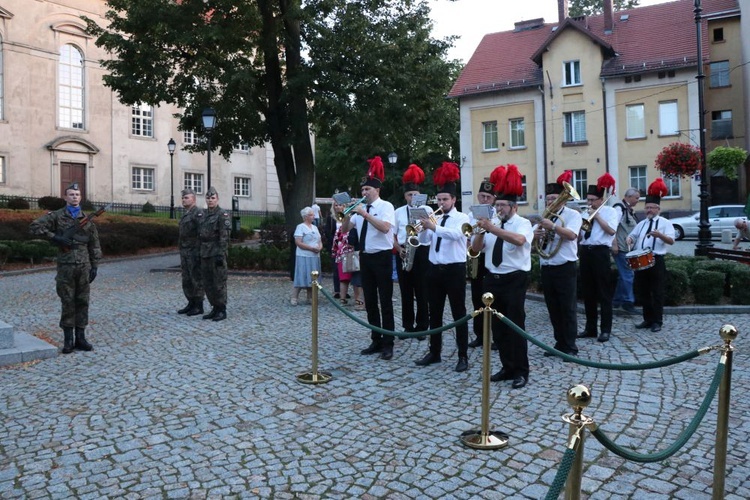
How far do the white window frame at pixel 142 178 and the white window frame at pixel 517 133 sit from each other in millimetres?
22401

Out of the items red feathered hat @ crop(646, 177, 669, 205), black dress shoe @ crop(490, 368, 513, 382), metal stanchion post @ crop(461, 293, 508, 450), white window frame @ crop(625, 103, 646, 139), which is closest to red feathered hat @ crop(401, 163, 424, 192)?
black dress shoe @ crop(490, 368, 513, 382)

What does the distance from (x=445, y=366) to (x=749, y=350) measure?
3.55m

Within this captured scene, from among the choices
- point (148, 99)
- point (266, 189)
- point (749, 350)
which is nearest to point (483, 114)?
point (266, 189)

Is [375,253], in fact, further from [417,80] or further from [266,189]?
[266,189]

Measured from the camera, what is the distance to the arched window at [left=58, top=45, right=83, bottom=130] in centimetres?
3875

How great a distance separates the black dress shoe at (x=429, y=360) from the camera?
24.3 ft

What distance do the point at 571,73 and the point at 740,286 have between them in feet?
93.9

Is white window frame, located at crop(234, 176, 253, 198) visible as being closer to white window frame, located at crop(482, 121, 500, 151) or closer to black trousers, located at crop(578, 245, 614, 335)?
white window frame, located at crop(482, 121, 500, 151)

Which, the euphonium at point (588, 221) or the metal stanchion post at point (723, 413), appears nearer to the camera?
the metal stanchion post at point (723, 413)

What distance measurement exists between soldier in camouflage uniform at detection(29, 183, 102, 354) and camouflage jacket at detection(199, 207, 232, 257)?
7.64ft

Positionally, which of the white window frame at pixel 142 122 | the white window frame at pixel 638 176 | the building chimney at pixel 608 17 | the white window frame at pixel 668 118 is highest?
the building chimney at pixel 608 17

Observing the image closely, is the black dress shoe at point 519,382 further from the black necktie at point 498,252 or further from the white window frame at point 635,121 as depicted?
the white window frame at point 635,121

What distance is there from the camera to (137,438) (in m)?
5.14

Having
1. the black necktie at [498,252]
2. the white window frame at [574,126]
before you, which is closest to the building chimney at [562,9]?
the white window frame at [574,126]
